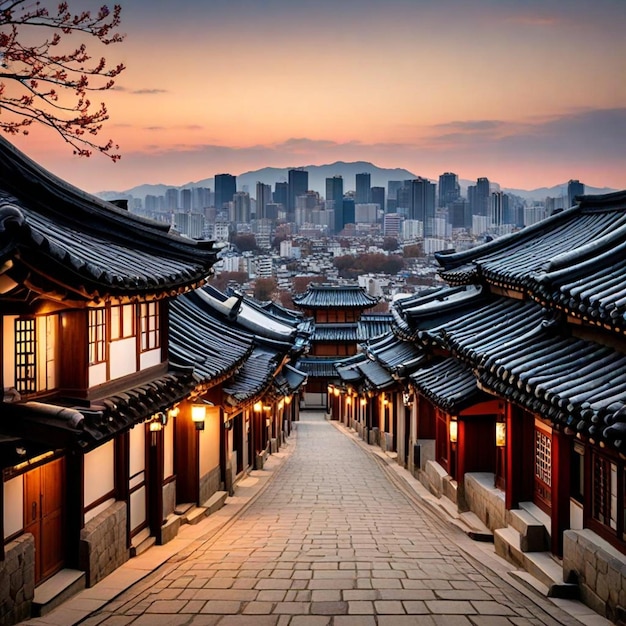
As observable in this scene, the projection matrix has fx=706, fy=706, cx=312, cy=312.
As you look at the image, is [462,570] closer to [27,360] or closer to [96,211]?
[27,360]

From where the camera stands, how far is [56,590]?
10555 millimetres

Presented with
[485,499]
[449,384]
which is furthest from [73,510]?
[449,384]

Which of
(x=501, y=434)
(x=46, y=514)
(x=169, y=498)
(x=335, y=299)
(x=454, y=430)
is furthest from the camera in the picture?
(x=335, y=299)

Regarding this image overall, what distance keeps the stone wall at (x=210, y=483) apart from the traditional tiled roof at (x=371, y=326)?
150 feet

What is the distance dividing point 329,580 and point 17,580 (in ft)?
15.7

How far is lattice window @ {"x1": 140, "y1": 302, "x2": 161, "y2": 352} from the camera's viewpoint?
45.2 feet

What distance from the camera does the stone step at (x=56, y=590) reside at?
10.0 metres

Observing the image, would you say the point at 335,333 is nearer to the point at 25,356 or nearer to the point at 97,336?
the point at 97,336

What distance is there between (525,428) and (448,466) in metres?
5.86

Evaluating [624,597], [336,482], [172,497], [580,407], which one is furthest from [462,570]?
[336,482]

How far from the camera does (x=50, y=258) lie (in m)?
8.40

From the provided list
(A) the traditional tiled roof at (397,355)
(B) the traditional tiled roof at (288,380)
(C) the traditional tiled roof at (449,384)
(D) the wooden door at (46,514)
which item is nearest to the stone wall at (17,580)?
(D) the wooden door at (46,514)

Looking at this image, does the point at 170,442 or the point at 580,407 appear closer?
the point at 580,407

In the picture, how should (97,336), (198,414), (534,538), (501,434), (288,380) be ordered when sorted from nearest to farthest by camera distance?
(97,336) < (534,538) < (501,434) < (198,414) < (288,380)
